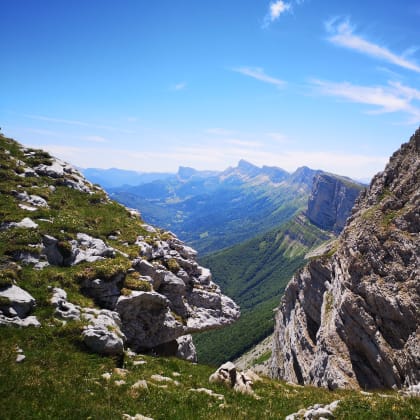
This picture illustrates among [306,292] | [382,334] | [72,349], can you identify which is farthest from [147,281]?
[306,292]

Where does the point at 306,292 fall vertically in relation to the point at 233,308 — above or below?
below

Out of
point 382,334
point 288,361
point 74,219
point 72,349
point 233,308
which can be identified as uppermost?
point 74,219

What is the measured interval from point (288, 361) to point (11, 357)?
73.2 metres

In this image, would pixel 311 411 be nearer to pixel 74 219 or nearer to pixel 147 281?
pixel 147 281

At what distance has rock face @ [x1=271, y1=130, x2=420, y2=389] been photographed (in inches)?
1573

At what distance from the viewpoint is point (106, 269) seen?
1014 inches

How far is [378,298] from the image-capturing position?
1748 inches

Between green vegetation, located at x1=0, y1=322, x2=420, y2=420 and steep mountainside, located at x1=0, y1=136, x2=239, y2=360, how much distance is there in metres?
1.27

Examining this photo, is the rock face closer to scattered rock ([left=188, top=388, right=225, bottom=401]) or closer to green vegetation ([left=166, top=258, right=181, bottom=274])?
green vegetation ([left=166, top=258, right=181, bottom=274])

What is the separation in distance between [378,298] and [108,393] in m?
40.1

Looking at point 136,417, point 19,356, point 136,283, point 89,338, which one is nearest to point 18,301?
point 19,356

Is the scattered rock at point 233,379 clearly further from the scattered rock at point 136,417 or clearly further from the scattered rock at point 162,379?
the scattered rock at point 136,417

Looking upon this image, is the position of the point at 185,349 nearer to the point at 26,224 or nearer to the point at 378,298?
the point at 26,224

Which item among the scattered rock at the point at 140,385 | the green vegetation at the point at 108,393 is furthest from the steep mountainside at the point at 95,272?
the scattered rock at the point at 140,385
